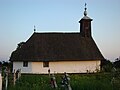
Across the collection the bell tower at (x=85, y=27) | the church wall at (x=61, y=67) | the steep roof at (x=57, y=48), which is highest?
the bell tower at (x=85, y=27)

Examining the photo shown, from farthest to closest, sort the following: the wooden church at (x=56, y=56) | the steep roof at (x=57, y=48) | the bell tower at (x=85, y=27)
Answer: the bell tower at (x=85, y=27) < the steep roof at (x=57, y=48) < the wooden church at (x=56, y=56)

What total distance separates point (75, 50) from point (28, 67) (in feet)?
25.8

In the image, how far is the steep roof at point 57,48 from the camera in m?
45.8

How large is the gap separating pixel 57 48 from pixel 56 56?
2074 millimetres

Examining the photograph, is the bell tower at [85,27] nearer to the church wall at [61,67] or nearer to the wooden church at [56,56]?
the wooden church at [56,56]

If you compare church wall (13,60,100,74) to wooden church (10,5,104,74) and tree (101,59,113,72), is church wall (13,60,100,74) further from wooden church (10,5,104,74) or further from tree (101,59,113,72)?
tree (101,59,113,72)

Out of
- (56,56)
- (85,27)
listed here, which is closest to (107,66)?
(56,56)

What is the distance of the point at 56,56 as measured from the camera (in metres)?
45.8

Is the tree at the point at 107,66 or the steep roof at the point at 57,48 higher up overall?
the steep roof at the point at 57,48

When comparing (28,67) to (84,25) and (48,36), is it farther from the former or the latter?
(84,25)

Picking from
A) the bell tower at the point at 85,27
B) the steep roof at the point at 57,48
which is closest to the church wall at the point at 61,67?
the steep roof at the point at 57,48

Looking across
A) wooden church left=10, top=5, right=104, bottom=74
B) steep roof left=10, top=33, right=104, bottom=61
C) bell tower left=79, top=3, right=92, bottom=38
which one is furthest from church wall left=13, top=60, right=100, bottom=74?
bell tower left=79, top=3, right=92, bottom=38

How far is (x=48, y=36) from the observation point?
165 ft

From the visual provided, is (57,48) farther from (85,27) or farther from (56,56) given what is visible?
(85,27)
